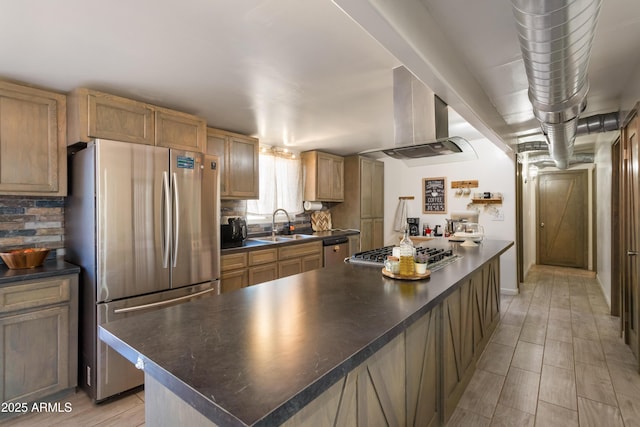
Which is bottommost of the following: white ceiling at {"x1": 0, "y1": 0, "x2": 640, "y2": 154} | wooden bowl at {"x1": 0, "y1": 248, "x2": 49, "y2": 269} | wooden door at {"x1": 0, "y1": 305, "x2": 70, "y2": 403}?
wooden door at {"x1": 0, "y1": 305, "x2": 70, "y2": 403}

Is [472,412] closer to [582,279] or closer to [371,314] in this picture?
[371,314]

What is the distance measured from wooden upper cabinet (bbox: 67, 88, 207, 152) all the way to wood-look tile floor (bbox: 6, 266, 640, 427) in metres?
1.96

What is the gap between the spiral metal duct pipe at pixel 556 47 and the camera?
1.09 meters

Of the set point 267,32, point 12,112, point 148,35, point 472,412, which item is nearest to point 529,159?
point 472,412

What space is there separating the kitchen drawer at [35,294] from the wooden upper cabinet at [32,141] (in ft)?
2.23

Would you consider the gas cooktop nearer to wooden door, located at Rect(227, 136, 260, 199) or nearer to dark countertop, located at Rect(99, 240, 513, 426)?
dark countertop, located at Rect(99, 240, 513, 426)

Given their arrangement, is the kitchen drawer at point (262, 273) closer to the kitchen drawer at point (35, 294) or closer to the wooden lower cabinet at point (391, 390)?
the kitchen drawer at point (35, 294)

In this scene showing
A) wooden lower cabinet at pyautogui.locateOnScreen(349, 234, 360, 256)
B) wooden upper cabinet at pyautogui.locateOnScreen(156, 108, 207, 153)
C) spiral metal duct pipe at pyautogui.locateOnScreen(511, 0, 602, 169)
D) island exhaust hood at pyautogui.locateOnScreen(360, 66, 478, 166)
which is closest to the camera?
spiral metal duct pipe at pyautogui.locateOnScreen(511, 0, 602, 169)

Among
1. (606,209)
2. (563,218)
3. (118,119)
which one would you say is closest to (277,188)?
(118,119)

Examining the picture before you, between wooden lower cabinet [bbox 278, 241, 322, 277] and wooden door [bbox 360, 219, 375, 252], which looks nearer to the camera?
wooden lower cabinet [bbox 278, 241, 322, 277]

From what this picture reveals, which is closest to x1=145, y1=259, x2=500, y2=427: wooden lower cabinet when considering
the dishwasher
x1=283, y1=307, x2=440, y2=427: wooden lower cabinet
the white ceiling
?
x1=283, y1=307, x2=440, y2=427: wooden lower cabinet

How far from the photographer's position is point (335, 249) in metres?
4.60

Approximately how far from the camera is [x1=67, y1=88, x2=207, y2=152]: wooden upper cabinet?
7.69ft

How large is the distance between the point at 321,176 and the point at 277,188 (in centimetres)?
77
